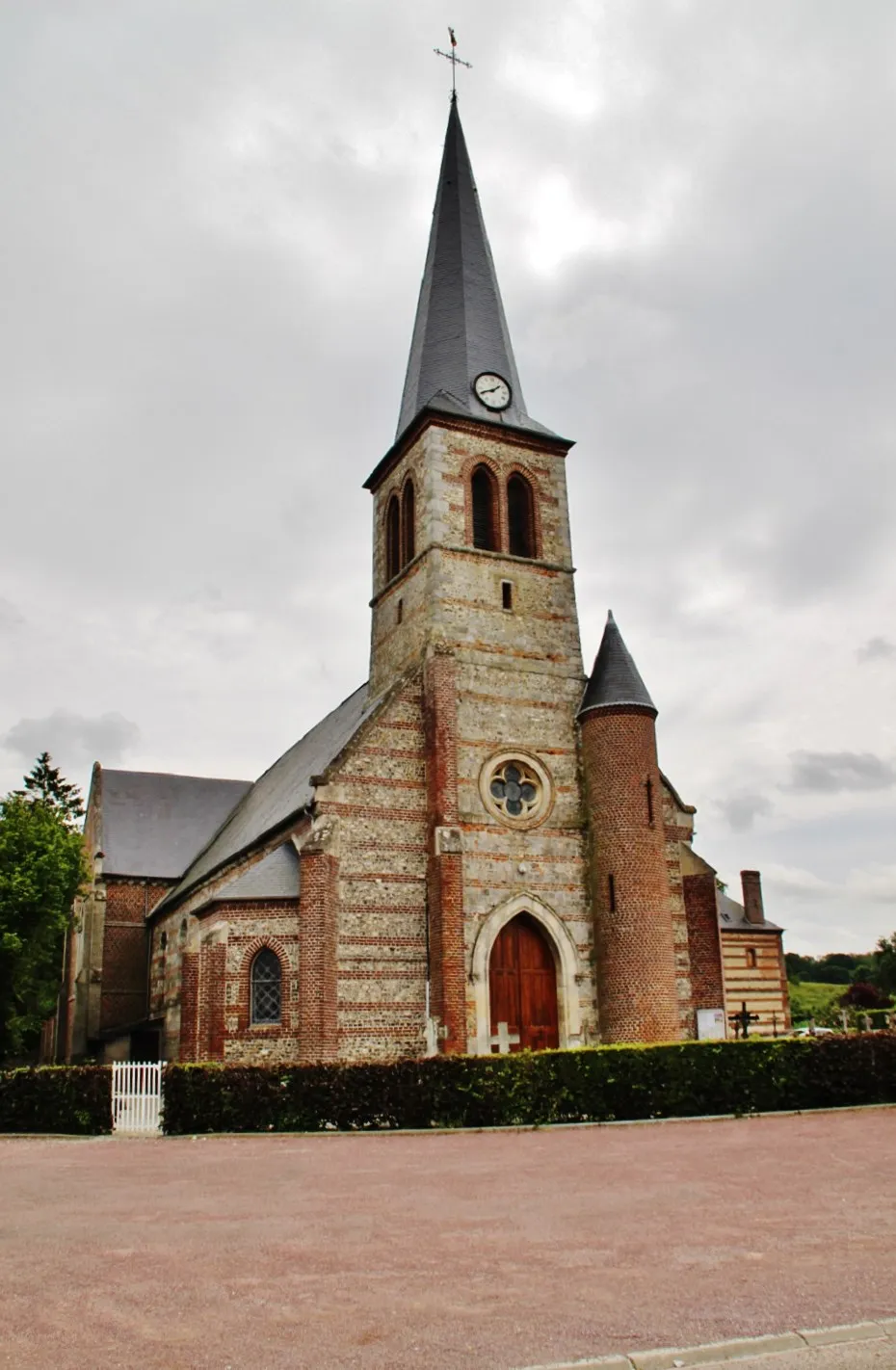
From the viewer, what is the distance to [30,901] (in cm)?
3150

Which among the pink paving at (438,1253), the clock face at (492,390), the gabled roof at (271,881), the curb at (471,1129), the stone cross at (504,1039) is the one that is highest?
the clock face at (492,390)

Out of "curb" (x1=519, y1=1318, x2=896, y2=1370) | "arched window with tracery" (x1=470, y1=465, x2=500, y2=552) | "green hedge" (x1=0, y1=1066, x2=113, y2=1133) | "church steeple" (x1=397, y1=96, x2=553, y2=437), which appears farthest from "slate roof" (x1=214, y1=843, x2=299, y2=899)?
"curb" (x1=519, y1=1318, x2=896, y2=1370)

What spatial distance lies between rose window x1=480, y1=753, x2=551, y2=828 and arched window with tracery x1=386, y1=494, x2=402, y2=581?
6.93 metres

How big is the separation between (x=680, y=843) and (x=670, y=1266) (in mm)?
20106

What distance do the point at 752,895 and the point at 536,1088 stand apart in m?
33.8

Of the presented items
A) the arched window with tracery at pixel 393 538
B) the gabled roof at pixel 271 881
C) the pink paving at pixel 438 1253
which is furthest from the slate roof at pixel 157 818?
the pink paving at pixel 438 1253

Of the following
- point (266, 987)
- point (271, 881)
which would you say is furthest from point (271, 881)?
point (266, 987)

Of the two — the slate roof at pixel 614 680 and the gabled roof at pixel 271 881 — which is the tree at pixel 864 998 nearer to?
the slate roof at pixel 614 680

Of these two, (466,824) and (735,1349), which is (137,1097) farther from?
(735,1349)

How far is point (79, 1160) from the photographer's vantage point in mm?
15508

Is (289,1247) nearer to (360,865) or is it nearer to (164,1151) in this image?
(164,1151)

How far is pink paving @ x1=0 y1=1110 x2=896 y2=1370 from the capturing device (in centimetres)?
663

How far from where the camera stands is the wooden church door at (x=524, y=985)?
24922 millimetres

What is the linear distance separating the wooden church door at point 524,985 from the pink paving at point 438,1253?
993cm
